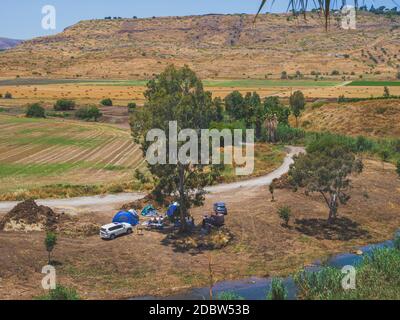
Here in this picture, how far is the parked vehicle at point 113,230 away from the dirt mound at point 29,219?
5.71 m

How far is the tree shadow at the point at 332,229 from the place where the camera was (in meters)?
54.5

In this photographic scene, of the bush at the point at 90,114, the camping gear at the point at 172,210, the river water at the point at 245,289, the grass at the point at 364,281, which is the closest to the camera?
the grass at the point at 364,281

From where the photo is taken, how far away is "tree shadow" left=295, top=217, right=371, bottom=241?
54500 mm

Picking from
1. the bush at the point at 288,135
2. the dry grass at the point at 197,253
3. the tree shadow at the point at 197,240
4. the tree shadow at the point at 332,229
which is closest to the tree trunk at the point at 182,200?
the tree shadow at the point at 197,240

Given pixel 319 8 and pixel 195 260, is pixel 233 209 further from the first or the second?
pixel 319 8

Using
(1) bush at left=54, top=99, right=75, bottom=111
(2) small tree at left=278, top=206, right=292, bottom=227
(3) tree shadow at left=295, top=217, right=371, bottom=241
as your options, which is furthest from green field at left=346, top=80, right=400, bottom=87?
(2) small tree at left=278, top=206, right=292, bottom=227

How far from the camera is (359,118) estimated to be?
121m

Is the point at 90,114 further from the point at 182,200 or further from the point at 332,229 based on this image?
the point at 332,229

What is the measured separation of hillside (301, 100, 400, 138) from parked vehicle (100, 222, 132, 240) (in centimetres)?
7802

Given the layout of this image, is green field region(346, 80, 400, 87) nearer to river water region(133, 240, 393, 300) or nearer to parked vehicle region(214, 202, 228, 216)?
parked vehicle region(214, 202, 228, 216)

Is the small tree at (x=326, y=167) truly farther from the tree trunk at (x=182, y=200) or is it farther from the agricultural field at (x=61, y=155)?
the agricultural field at (x=61, y=155)

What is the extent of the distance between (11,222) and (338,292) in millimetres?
34877

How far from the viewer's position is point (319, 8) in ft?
24.3

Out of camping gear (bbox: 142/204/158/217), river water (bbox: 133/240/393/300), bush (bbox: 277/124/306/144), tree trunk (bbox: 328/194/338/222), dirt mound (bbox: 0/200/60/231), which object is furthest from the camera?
bush (bbox: 277/124/306/144)
